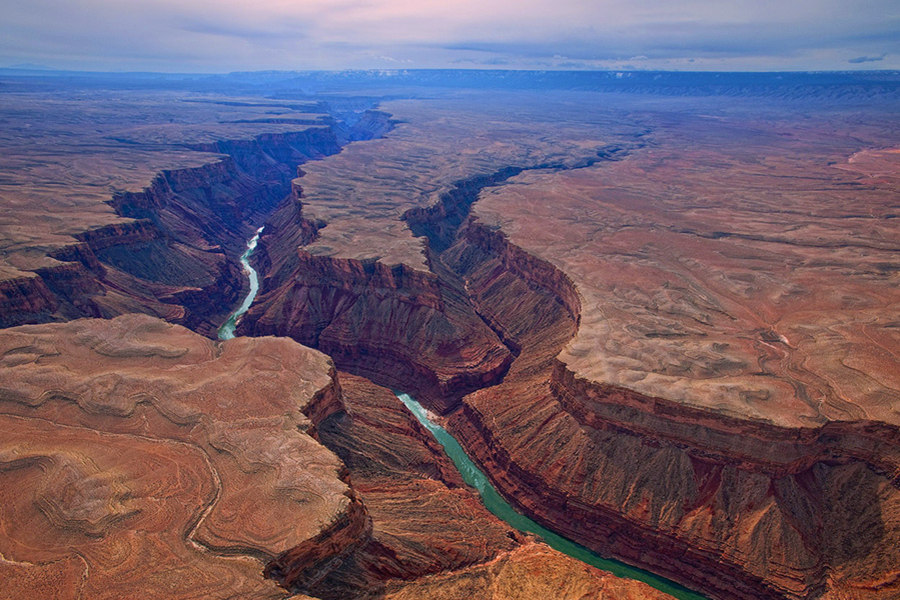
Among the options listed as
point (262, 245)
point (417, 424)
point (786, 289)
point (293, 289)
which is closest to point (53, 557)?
point (417, 424)

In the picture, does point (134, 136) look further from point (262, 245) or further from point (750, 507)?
point (750, 507)

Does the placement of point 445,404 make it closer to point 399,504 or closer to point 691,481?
point 399,504

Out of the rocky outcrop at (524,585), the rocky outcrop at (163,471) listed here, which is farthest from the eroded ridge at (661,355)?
the rocky outcrop at (163,471)

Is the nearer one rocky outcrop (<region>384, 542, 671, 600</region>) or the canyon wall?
rocky outcrop (<region>384, 542, 671, 600</region>)

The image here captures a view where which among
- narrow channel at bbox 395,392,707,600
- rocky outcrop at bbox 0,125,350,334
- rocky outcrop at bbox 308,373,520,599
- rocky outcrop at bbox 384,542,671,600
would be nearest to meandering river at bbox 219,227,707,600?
narrow channel at bbox 395,392,707,600

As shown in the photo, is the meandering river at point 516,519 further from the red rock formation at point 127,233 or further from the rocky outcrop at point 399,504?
the red rock formation at point 127,233

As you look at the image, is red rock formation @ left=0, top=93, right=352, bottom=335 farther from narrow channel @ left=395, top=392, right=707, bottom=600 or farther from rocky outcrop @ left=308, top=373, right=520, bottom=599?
narrow channel @ left=395, top=392, right=707, bottom=600
